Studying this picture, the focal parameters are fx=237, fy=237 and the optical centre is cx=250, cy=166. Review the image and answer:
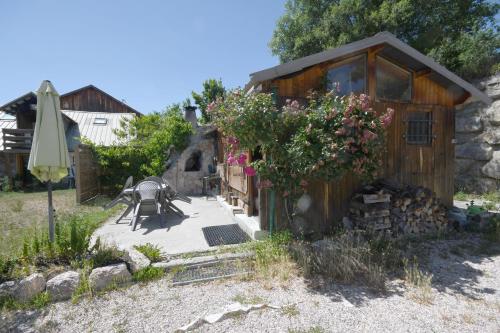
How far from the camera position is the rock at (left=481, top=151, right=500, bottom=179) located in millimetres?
10116

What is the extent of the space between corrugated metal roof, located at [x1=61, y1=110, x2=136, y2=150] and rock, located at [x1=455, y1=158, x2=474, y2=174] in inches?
741

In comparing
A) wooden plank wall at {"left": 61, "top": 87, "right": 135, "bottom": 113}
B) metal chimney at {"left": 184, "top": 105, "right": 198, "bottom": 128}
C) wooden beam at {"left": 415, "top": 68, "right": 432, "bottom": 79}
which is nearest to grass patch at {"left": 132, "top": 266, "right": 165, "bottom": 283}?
wooden beam at {"left": 415, "top": 68, "right": 432, "bottom": 79}

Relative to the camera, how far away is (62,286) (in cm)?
322

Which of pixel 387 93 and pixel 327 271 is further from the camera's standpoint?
pixel 387 93

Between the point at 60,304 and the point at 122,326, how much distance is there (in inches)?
43.7

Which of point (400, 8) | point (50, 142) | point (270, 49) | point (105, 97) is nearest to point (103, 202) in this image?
point (50, 142)

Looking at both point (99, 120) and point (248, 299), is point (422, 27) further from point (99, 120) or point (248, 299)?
point (99, 120)

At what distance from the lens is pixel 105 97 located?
2412 cm

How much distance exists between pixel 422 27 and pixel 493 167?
9045 millimetres

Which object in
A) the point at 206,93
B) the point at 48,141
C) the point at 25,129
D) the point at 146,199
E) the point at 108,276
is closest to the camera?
the point at 108,276

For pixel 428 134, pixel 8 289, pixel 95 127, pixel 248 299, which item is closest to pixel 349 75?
pixel 428 134

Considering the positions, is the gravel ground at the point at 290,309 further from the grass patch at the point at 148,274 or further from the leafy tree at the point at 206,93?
the leafy tree at the point at 206,93

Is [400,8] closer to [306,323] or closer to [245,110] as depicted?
[245,110]

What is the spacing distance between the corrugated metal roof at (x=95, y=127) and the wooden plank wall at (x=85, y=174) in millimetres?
5715
